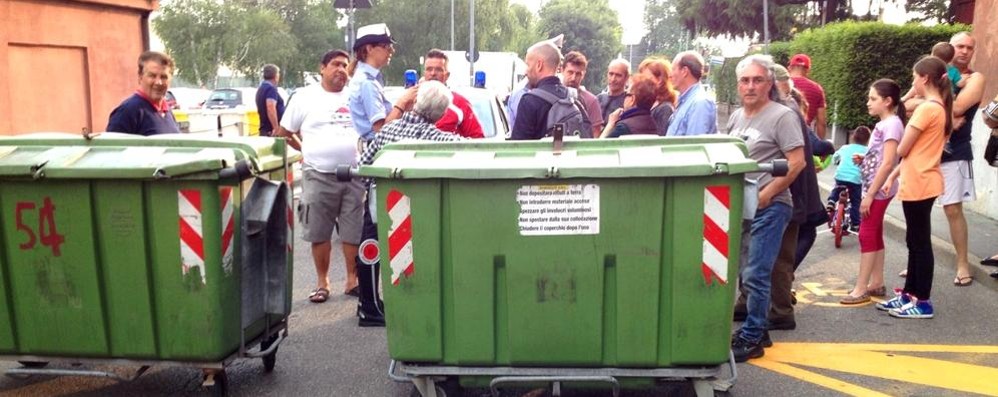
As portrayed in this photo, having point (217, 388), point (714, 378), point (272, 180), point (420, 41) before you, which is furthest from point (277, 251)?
point (420, 41)

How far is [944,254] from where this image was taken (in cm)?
831

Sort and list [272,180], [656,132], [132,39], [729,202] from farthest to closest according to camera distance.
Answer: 1. [132,39]
2. [656,132]
3. [272,180]
4. [729,202]

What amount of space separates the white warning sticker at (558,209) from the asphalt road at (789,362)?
3.76ft

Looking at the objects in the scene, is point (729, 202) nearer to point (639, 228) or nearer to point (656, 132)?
point (639, 228)

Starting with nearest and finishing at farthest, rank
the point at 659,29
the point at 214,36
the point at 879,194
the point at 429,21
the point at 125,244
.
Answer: the point at 125,244
the point at 879,194
the point at 214,36
the point at 429,21
the point at 659,29

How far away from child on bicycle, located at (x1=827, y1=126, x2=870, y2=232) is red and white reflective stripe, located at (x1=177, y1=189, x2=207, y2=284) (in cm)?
664

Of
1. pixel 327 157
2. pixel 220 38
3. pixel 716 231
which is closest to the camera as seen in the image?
pixel 716 231

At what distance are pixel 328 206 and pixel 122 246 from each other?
8.03 feet

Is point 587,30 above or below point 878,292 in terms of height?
above

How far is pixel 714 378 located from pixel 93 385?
3195 mm

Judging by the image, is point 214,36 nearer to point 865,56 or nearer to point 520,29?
point 520,29

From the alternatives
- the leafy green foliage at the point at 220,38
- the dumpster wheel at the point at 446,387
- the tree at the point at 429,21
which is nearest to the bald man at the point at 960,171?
the dumpster wheel at the point at 446,387

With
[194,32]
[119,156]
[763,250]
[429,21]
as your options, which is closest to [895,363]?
[763,250]

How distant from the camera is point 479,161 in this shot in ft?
13.0
